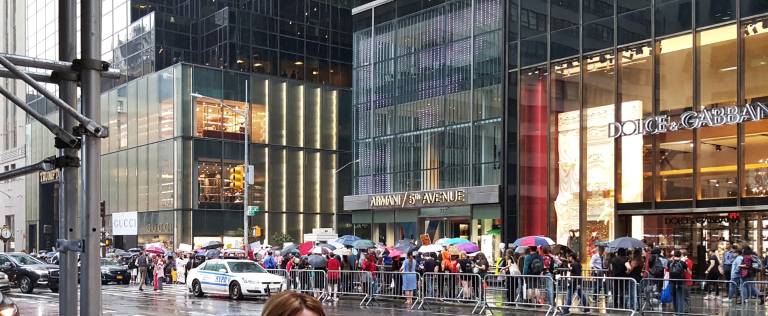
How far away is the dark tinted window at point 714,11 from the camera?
100 ft

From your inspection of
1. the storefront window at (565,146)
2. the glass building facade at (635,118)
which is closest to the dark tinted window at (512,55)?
the glass building facade at (635,118)

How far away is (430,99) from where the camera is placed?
140ft

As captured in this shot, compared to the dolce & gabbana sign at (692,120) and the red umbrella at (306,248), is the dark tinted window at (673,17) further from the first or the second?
the red umbrella at (306,248)

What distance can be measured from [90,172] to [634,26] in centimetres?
3042

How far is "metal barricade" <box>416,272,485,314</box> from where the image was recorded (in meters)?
25.8

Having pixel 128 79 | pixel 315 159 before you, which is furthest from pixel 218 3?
pixel 315 159

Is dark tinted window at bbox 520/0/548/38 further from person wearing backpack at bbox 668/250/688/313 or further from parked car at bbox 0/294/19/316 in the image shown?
parked car at bbox 0/294/19/316

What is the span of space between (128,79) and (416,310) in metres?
44.6

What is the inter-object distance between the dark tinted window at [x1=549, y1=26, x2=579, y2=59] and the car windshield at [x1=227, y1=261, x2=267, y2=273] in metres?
14.4

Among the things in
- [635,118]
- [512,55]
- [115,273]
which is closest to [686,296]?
[635,118]

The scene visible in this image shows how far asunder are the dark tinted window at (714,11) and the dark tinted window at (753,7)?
366 millimetres

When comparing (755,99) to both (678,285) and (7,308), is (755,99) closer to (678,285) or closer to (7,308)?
(678,285)

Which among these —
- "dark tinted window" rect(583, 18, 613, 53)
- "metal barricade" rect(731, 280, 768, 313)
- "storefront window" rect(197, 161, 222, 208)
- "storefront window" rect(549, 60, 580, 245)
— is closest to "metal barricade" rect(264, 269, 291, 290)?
"storefront window" rect(549, 60, 580, 245)

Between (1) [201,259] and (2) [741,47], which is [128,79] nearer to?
(1) [201,259]
